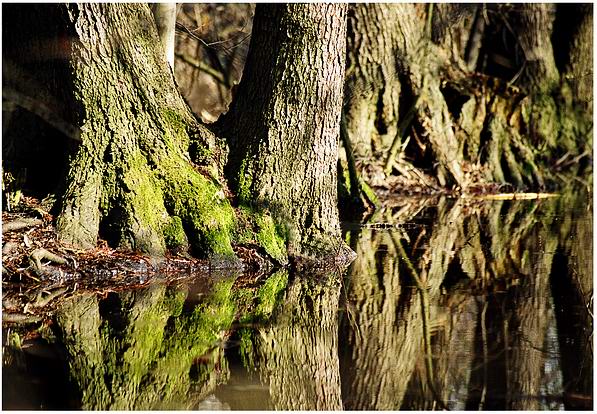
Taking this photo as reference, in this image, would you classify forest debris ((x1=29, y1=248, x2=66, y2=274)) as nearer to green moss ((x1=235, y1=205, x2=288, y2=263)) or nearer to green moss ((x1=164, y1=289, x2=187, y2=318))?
green moss ((x1=164, y1=289, x2=187, y2=318))

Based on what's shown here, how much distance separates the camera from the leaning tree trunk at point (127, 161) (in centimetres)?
740

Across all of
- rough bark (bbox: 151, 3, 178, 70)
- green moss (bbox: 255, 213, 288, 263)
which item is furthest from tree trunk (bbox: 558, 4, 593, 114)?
green moss (bbox: 255, 213, 288, 263)

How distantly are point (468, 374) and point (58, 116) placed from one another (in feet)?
15.4

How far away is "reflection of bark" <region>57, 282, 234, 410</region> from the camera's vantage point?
14.5 ft

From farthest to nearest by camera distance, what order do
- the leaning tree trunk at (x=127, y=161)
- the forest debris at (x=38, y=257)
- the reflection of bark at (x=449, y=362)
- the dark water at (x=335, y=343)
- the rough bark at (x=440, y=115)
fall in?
the rough bark at (x=440, y=115)
the leaning tree trunk at (x=127, y=161)
the forest debris at (x=38, y=257)
the dark water at (x=335, y=343)
the reflection of bark at (x=449, y=362)

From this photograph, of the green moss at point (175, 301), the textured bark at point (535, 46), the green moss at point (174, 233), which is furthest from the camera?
the textured bark at point (535, 46)

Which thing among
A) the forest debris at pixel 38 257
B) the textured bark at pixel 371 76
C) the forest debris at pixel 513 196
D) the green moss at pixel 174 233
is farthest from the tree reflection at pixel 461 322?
the textured bark at pixel 371 76

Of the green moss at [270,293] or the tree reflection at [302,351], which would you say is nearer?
the tree reflection at [302,351]

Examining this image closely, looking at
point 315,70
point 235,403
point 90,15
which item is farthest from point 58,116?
point 235,403

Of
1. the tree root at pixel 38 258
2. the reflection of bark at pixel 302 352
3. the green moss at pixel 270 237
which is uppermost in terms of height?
the green moss at pixel 270 237

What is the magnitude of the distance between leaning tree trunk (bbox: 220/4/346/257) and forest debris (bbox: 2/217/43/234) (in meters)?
1.77

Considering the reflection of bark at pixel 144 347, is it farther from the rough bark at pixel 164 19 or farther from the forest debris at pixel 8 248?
the rough bark at pixel 164 19

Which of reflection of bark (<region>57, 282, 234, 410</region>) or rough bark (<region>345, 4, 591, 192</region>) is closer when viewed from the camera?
reflection of bark (<region>57, 282, 234, 410</region>)

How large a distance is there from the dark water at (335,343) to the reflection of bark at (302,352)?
1 cm
